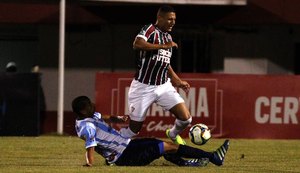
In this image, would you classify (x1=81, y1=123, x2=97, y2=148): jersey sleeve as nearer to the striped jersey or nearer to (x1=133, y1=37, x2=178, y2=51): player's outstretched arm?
(x1=133, y1=37, x2=178, y2=51): player's outstretched arm

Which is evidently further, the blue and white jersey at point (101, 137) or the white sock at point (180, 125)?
the white sock at point (180, 125)

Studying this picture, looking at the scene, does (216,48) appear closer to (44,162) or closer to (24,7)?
(24,7)

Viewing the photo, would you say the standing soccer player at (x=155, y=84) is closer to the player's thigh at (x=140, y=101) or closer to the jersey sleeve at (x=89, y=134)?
the player's thigh at (x=140, y=101)

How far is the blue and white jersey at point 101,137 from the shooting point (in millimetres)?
12922

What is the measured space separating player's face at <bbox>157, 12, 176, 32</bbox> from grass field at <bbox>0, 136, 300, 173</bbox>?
2014 millimetres

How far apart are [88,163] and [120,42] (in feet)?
45.7

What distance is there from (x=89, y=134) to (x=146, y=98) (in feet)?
7.51

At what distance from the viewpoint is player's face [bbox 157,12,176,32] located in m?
14.7

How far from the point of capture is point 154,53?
15023 millimetres

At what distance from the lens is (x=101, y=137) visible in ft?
43.0

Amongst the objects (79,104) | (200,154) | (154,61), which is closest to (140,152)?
(200,154)

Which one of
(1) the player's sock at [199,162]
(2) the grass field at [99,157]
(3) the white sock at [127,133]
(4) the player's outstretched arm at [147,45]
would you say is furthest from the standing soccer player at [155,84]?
(1) the player's sock at [199,162]

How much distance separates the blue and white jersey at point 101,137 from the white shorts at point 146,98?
171cm

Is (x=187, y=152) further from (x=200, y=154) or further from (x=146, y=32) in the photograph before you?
(x=146, y=32)
